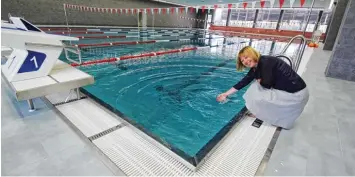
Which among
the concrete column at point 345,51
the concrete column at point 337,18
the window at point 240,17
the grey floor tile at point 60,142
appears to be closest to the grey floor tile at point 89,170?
the grey floor tile at point 60,142

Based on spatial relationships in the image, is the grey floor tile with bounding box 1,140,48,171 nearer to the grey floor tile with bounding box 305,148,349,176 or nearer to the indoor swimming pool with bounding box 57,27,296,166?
the indoor swimming pool with bounding box 57,27,296,166

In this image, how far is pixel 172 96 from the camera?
3.18 metres

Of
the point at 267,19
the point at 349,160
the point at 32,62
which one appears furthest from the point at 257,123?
the point at 267,19

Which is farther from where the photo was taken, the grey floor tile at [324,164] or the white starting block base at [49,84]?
the white starting block base at [49,84]

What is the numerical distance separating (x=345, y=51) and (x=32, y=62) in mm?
5007

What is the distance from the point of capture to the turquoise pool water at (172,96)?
2289 millimetres

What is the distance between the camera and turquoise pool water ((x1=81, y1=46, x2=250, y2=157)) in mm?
2289

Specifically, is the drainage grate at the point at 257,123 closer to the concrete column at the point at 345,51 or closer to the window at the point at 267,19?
the concrete column at the point at 345,51

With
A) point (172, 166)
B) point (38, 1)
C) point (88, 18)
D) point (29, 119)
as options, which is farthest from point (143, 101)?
point (88, 18)

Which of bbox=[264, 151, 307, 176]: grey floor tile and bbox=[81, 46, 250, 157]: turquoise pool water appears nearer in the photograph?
bbox=[264, 151, 307, 176]: grey floor tile

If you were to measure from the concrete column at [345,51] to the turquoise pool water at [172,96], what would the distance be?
1.89 m

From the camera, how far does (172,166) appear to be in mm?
1362

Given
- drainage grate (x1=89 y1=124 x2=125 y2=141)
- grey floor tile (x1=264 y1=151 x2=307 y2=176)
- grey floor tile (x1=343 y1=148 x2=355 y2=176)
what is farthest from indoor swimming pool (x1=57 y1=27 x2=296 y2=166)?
grey floor tile (x1=343 y1=148 x2=355 y2=176)

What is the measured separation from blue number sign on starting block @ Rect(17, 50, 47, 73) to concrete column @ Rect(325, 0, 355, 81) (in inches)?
190
